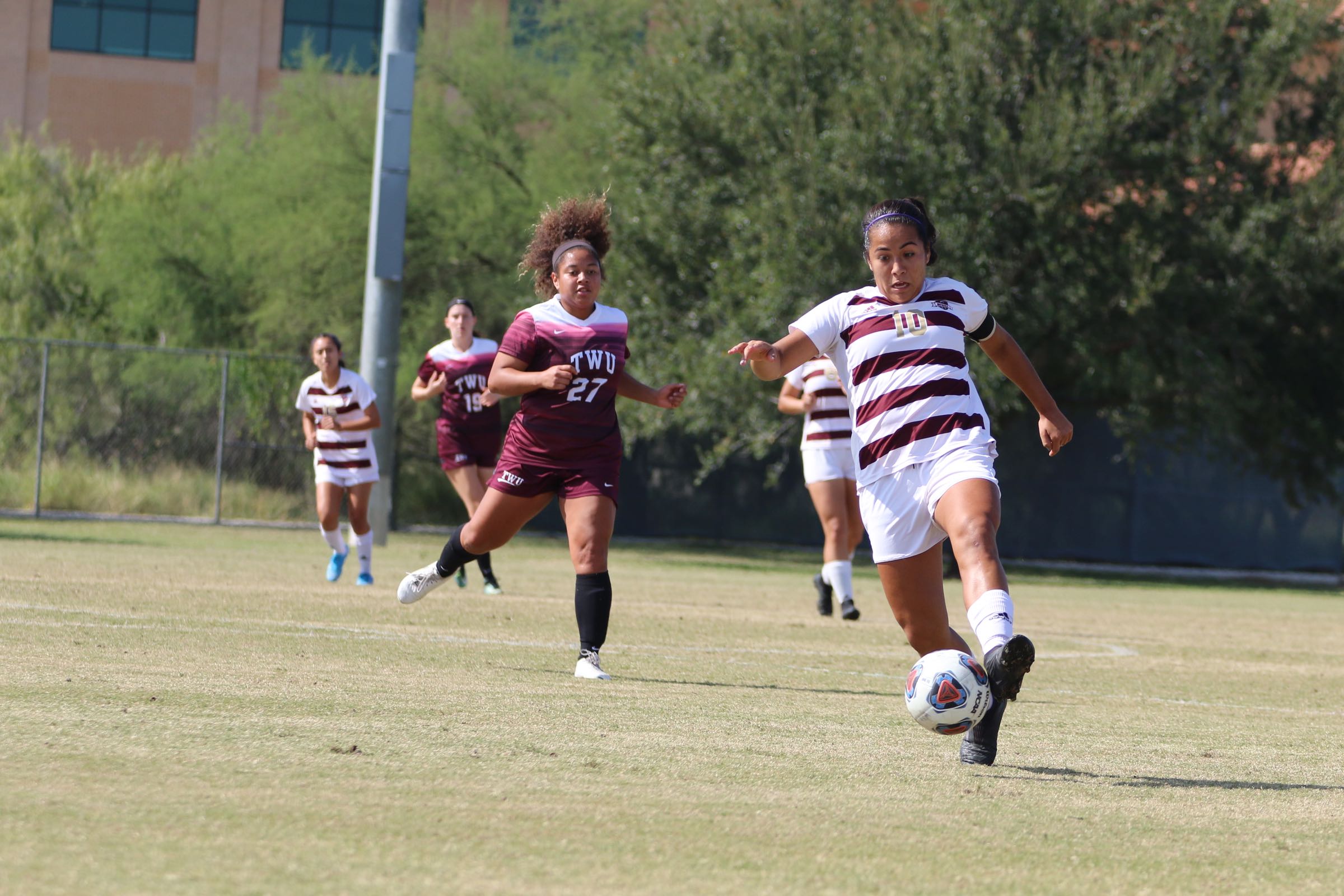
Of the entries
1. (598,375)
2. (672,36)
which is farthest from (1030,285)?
(598,375)

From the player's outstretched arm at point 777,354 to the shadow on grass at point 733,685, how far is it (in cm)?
223

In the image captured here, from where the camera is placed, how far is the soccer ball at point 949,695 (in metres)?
5.02

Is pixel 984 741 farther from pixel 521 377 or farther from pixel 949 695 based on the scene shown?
pixel 521 377

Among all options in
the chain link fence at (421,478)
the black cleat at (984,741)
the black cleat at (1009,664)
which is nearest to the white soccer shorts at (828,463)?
the black cleat at (984,741)

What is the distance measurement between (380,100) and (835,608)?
33.6 feet

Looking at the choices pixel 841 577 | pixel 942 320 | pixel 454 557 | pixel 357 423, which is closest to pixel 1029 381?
pixel 942 320

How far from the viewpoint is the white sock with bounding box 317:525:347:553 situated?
13086 mm

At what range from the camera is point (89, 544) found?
17.0 m

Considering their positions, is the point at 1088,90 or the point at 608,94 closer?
the point at 1088,90

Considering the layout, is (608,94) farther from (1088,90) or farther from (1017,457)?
(1017,457)

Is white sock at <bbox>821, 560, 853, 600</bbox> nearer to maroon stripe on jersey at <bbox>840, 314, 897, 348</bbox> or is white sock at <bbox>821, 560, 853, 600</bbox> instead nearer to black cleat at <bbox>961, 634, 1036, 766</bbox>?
maroon stripe on jersey at <bbox>840, 314, 897, 348</bbox>

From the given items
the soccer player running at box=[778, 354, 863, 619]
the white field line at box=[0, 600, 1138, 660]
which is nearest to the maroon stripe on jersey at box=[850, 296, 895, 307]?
the white field line at box=[0, 600, 1138, 660]

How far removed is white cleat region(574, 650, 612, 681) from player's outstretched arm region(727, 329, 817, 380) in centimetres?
222

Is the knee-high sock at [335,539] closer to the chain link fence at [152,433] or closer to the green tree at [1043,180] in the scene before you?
the green tree at [1043,180]
